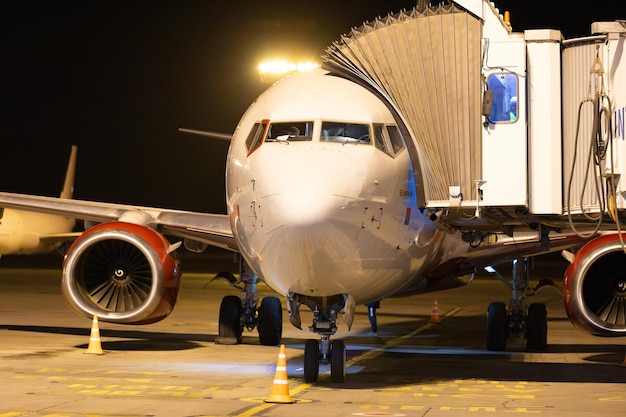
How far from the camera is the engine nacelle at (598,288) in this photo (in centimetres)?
1316

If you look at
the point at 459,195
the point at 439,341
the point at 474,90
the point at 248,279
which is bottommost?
the point at 439,341

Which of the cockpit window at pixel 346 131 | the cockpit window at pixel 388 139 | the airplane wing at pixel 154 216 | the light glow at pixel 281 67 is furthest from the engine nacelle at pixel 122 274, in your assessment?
the light glow at pixel 281 67

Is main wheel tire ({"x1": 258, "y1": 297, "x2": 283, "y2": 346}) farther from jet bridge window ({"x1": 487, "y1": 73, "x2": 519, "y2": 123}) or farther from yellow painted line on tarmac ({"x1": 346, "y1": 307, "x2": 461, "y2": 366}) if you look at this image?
jet bridge window ({"x1": 487, "y1": 73, "x2": 519, "y2": 123})

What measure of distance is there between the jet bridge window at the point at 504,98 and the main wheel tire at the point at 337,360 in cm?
318

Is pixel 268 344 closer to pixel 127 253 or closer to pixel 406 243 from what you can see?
pixel 127 253

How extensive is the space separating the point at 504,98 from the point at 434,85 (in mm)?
802

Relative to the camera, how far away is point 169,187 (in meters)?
79.7

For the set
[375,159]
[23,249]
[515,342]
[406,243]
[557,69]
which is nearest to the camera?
[557,69]

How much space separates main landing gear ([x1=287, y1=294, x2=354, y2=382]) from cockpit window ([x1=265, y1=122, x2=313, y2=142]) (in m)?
1.78

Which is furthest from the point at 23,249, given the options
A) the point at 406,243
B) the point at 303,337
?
the point at 406,243

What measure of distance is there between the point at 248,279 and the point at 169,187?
6344 cm

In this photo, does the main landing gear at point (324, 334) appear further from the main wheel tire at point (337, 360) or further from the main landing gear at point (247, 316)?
the main landing gear at point (247, 316)

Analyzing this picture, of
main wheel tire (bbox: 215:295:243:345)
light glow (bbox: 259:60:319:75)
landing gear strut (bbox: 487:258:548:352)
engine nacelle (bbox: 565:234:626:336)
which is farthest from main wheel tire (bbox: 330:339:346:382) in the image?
light glow (bbox: 259:60:319:75)

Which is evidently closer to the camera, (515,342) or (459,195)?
(459,195)
